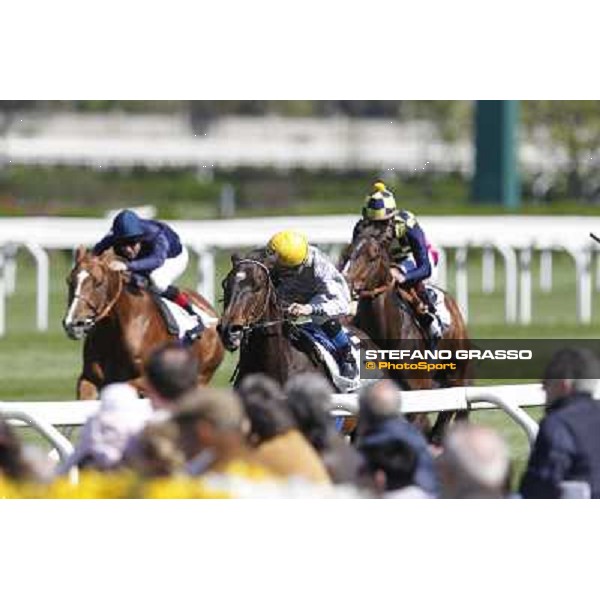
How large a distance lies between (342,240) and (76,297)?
2.91 meters

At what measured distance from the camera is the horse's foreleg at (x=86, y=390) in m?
9.47

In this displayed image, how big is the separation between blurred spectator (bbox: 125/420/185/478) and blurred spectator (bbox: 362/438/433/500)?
1.75ft

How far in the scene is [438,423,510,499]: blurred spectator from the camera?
20.9 feet

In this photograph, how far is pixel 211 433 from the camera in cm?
691

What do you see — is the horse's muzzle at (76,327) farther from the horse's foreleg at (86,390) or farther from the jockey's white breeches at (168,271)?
the jockey's white breeches at (168,271)

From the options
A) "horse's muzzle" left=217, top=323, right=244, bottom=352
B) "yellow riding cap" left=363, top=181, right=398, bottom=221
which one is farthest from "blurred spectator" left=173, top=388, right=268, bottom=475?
"yellow riding cap" left=363, top=181, right=398, bottom=221

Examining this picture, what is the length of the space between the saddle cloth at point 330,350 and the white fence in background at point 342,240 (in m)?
3.03

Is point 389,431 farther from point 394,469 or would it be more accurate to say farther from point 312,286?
point 312,286

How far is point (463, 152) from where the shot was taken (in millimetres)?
12250

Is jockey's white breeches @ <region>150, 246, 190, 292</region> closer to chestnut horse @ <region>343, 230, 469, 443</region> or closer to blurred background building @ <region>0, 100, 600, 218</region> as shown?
blurred background building @ <region>0, 100, 600, 218</region>

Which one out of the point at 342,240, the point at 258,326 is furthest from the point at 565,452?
the point at 342,240

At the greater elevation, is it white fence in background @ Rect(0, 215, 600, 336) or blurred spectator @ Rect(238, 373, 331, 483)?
white fence in background @ Rect(0, 215, 600, 336)

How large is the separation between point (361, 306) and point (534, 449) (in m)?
2.62

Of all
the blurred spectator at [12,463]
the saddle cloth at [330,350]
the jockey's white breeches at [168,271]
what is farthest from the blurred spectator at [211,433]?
the jockey's white breeches at [168,271]
